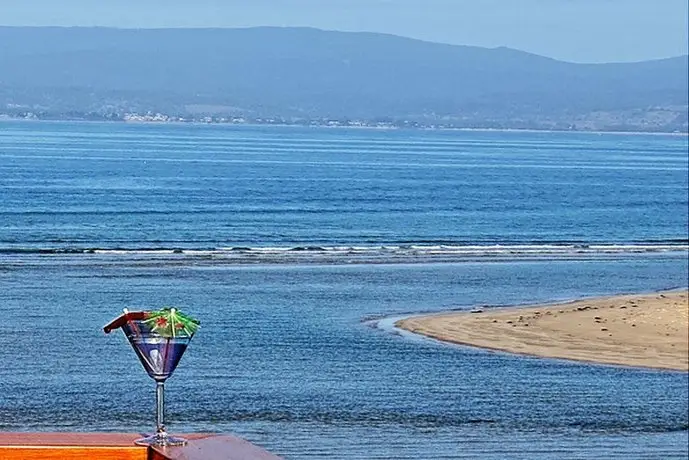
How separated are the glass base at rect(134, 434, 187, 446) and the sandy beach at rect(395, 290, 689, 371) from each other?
12512mm

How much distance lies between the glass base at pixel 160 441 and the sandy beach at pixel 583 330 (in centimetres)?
1251

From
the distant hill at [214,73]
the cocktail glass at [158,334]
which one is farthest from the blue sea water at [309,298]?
the cocktail glass at [158,334]

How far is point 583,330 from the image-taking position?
19.7 meters

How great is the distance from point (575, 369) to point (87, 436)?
39.6 feet

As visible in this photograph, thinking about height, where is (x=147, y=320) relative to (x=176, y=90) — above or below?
below

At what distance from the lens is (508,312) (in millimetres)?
21891

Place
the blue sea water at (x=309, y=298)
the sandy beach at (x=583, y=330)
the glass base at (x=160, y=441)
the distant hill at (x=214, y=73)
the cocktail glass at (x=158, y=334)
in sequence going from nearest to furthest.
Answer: the glass base at (x=160, y=441) → the cocktail glass at (x=158, y=334) → the distant hill at (x=214, y=73) → the blue sea water at (x=309, y=298) → the sandy beach at (x=583, y=330)

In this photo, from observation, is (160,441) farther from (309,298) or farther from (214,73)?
(309,298)

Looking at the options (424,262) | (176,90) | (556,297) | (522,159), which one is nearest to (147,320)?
(176,90)

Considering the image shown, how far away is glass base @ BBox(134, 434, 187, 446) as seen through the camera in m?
4.77

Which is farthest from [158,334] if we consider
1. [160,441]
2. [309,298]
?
[309,298]

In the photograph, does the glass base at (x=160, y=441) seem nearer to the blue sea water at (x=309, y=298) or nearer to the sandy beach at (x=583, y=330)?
the blue sea water at (x=309, y=298)

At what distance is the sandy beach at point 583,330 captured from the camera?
1767 cm

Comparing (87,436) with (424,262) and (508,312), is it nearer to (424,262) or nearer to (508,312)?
(508,312)
